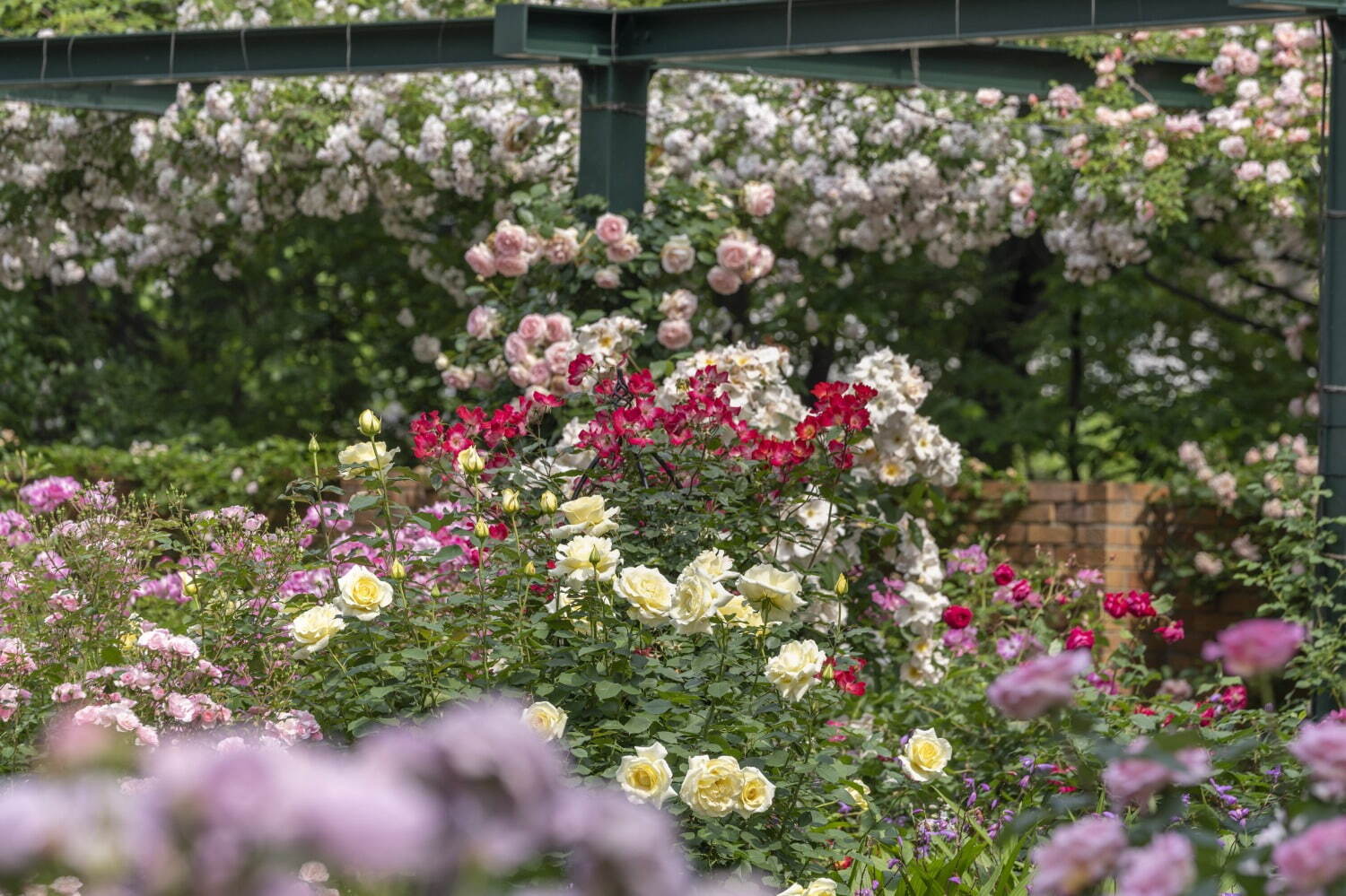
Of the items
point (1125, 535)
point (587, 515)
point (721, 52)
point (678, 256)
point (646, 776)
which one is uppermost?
point (721, 52)

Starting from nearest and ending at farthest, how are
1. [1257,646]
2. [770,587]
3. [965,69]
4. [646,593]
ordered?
[1257,646]
[646,593]
[770,587]
[965,69]

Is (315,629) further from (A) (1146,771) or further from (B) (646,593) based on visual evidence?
(A) (1146,771)

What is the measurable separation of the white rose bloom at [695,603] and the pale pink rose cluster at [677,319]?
9.61 feet

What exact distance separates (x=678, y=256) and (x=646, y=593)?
10.8 ft

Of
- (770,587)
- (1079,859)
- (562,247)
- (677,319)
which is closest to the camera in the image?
(1079,859)

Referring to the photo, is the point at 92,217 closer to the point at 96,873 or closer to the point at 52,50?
the point at 52,50

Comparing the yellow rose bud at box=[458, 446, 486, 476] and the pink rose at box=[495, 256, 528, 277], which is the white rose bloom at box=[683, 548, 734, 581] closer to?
the yellow rose bud at box=[458, 446, 486, 476]

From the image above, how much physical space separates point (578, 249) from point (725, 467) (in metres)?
2.28

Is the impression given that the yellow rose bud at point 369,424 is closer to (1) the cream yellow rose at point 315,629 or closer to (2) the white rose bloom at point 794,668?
(1) the cream yellow rose at point 315,629

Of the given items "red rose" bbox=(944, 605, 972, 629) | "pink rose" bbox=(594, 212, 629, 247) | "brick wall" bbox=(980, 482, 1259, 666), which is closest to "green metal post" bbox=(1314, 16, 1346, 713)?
"brick wall" bbox=(980, 482, 1259, 666)

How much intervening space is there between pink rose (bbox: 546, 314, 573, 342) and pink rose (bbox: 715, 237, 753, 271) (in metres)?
0.77

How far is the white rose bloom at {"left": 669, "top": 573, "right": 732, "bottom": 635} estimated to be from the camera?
2.73m

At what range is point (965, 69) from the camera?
268 inches

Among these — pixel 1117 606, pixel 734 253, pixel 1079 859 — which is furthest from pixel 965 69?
pixel 1079 859
